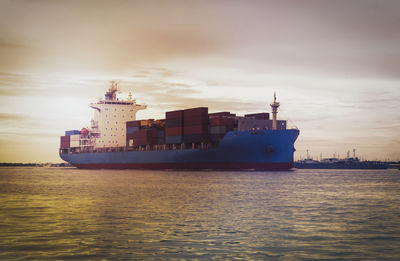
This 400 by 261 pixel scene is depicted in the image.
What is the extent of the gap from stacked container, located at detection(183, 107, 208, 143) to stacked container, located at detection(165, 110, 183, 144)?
118cm

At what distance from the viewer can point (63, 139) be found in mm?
107688

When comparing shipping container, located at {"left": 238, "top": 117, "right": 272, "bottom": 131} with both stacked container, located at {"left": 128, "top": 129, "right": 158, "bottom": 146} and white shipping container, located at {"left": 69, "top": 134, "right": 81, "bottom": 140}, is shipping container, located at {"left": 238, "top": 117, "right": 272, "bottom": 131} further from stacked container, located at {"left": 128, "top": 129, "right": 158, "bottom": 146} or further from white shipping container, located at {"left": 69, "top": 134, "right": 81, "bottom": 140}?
white shipping container, located at {"left": 69, "top": 134, "right": 81, "bottom": 140}

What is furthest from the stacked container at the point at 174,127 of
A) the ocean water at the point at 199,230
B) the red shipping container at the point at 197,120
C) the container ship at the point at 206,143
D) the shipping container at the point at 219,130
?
the ocean water at the point at 199,230

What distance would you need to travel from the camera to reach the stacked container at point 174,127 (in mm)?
71562

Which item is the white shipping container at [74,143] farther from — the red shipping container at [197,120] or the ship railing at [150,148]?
the red shipping container at [197,120]

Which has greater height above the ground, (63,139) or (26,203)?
(63,139)

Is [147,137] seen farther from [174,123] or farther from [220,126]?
[220,126]

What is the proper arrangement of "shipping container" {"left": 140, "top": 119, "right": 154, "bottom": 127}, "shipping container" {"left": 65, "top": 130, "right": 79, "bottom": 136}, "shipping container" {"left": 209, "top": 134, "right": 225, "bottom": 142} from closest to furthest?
"shipping container" {"left": 209, "top": 134, "right": 225, "bottom": 142} < "shipping container" {"left": 140, "top": 119, "right": 154, "bottom": 127} < "shipping container" {"left": 65, "top": 130, "right": 79, "bottom": 136}

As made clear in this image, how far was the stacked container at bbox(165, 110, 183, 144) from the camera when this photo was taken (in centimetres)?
7156

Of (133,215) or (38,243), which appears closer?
(38,243)

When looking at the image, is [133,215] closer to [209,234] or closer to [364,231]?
[209,234]

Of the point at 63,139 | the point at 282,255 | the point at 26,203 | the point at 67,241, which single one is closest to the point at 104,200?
the point at 26,203

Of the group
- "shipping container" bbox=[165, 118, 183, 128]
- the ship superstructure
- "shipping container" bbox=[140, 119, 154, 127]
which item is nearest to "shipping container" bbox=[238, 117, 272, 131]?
"shipping container" bbox=[165, 118, 183, 128]

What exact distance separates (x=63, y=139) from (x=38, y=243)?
98.7 m
